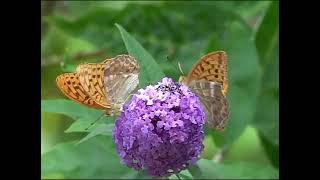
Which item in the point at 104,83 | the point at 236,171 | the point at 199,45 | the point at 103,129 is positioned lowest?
the point at 236,171

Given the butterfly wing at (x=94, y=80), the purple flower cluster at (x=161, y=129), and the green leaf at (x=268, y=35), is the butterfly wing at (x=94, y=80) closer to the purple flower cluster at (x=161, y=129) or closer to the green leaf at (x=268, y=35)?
the purple flower cluster at (x=161, y=129)

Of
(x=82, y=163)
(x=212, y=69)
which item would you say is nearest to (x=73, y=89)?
(x=212, y=69)

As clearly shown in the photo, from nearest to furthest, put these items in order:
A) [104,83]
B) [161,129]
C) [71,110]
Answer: [161,129] → [104,83] → [71,110]

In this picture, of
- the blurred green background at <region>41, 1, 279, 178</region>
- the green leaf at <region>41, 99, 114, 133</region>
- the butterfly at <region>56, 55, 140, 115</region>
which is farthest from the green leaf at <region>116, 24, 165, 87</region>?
the blurred green background at <region>41, 1, 279, 178</region>

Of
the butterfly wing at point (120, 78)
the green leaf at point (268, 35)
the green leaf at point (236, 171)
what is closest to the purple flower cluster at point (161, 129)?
the butterfly wing at point (120, 78)

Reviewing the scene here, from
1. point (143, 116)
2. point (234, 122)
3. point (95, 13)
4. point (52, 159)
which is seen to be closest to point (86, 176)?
point (52, 159)

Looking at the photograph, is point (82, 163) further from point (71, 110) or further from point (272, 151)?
point (272, 151)

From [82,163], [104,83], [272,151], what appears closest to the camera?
[104,83]
